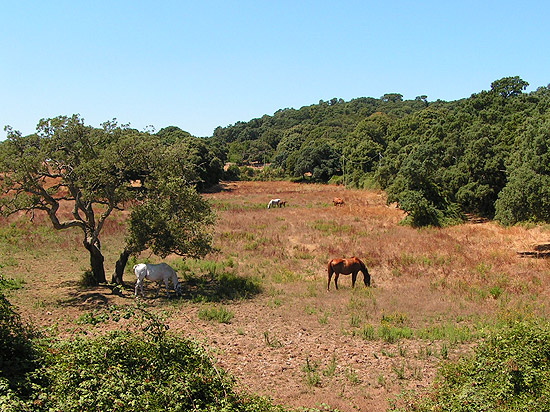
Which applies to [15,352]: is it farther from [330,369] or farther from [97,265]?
[97,265]

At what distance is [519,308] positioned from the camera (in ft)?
43.3

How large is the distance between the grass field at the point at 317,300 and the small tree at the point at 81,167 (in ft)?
9.75

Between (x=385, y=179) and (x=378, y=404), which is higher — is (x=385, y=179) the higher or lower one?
the higher one

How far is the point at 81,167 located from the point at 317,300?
9.65 metres

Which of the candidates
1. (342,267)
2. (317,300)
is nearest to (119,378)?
(317,300)

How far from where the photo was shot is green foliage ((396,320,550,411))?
268 inches

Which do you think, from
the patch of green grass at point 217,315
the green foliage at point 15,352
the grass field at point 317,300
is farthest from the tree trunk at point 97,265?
the green foliage at point 15,352

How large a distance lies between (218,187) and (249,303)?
49.9 metres

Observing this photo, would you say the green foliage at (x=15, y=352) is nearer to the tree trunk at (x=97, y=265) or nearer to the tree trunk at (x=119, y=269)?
the tree trunk at (x=119, y=269)

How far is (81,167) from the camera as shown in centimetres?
1450

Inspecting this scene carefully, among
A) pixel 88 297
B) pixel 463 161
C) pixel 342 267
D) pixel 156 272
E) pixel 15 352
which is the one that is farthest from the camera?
pixel 463 161

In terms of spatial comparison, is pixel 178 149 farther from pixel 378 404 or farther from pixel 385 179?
pixel 385 179

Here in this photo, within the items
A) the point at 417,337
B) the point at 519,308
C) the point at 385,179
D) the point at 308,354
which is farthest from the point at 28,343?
the point at 385,179

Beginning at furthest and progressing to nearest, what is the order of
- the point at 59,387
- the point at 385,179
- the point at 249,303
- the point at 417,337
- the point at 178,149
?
1. the point at 385,179
2. the point at 178,149
3. the point at 249,303
4. the point at 417,337
5. the point at 59,387
